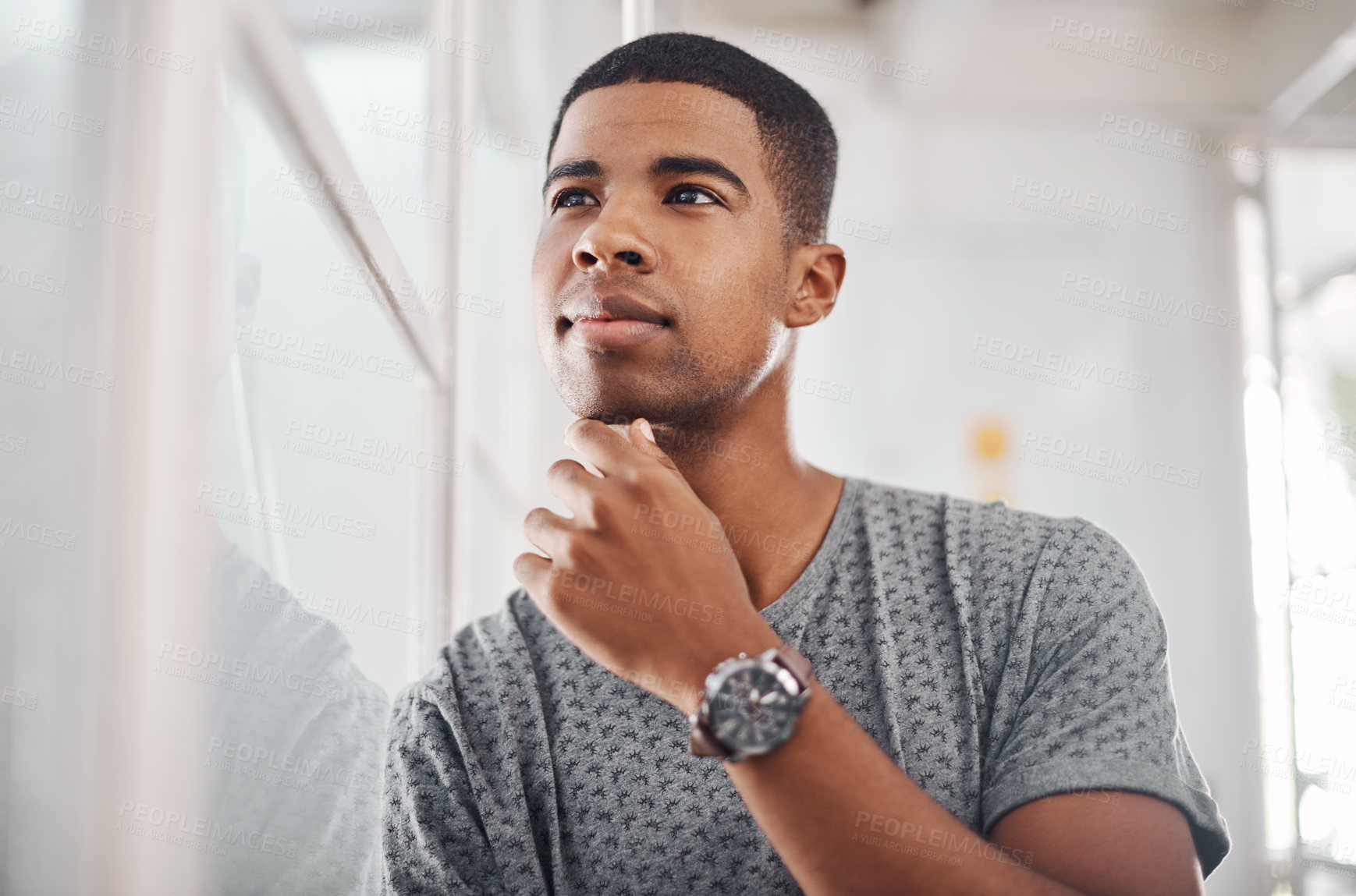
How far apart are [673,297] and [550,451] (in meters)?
2.24

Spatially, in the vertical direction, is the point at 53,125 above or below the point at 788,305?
below

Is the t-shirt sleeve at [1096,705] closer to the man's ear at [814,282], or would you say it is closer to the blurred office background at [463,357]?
the man's ear at [814,282]

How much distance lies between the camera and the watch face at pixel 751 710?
2.73 ft

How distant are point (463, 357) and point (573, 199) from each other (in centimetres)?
79

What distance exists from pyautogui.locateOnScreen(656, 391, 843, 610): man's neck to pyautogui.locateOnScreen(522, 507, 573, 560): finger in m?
0.29

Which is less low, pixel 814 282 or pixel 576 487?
pixel 814 282

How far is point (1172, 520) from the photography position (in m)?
4.09

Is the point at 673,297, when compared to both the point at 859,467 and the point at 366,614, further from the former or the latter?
the point at 859,467

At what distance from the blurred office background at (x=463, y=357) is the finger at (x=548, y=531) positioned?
294 mm

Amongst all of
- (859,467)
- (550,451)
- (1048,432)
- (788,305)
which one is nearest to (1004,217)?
(1048,432)

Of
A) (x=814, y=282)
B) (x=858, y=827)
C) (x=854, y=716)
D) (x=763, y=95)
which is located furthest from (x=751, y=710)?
(x=763, y=95)

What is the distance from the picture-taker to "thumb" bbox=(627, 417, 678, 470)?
1.07 m

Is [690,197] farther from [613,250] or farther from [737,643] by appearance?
[737,643]

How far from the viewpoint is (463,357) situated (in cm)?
201
